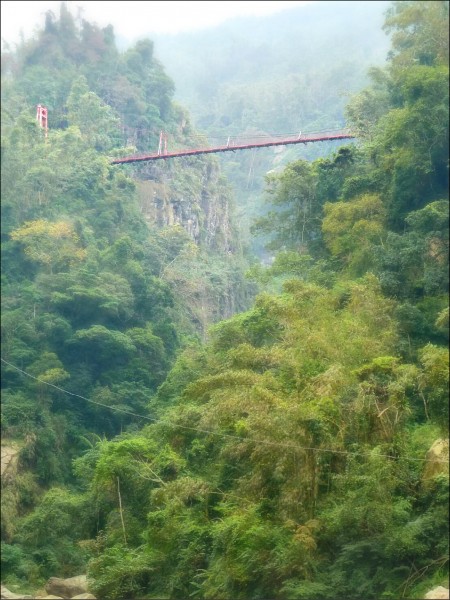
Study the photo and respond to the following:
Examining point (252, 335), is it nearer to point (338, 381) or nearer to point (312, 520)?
point (338, 381)

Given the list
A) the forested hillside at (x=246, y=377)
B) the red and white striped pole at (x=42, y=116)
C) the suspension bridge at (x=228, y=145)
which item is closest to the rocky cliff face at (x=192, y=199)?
the suspension bridge at (x=228, y=145)

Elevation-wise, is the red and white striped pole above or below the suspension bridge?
above

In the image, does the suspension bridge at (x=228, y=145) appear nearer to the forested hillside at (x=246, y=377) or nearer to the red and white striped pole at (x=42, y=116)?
the forested hillside at (x=246, y=377)

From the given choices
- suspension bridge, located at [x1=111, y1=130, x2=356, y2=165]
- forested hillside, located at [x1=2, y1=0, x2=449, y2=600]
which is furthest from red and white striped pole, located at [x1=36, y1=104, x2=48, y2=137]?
suspension bridge, located at [x1=111, y1=130, x2=356, y2=165]

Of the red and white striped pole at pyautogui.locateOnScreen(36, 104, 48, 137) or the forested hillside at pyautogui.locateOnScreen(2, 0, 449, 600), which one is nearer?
the forested hillside at pyautogui.locateOnScreen(2, 0, 449, 600)

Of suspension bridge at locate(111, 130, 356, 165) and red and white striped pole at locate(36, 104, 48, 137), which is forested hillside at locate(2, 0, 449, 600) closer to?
suspension bridge at locate(111, 130, 356, 165)

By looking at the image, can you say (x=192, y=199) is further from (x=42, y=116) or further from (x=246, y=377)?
(x=246, y=377)

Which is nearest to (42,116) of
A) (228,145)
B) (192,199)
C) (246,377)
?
(192,199)

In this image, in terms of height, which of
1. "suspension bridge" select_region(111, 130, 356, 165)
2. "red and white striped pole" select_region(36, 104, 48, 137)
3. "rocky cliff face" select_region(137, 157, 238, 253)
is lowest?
"rocky cliff face" select_region(137, 157, 238, 253)

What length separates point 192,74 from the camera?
214 feet

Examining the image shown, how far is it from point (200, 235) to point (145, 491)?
20628mm

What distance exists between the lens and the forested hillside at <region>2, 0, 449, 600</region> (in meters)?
10.5

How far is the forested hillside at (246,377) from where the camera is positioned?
10492 mm

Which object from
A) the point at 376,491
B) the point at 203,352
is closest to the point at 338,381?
the point at 376,491
